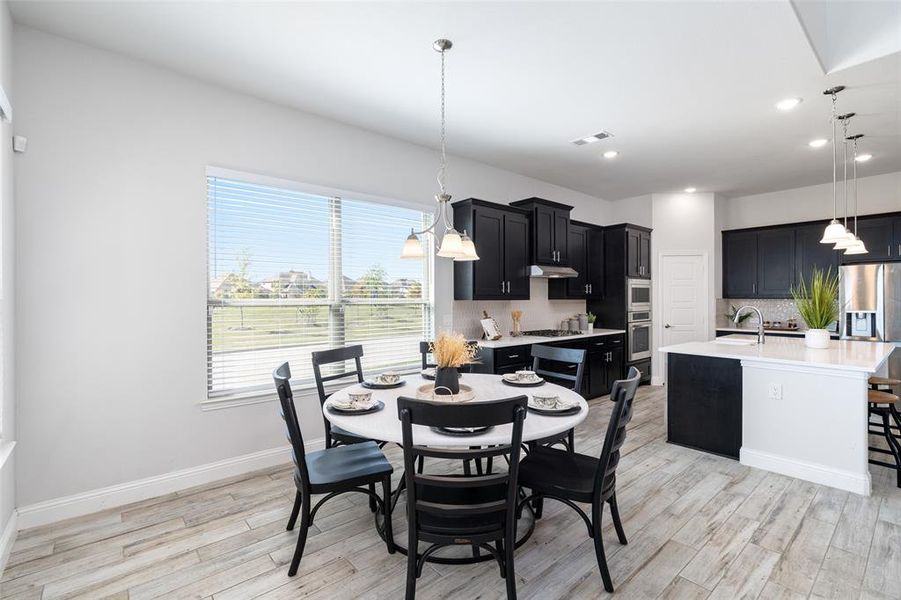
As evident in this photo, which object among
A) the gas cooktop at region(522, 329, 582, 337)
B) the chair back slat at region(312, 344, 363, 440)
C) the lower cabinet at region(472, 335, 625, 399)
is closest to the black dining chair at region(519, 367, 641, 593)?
the chair back slat at region(312, 344, 363, 440)

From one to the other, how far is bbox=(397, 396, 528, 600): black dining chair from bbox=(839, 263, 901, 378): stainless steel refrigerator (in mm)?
6032

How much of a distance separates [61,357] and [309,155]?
2323 millimetres

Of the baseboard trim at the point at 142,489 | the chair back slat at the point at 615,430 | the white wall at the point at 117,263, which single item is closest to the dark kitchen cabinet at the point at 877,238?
the chair back slat at the point at 615,430

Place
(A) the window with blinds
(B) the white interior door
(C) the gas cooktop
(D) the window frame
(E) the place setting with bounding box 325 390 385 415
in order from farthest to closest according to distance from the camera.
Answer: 1. (B) the white interior door
2. (C) the gas cooktop
3. (A) the window with blinds
4. (D) the window frame
5. (E) the place setting with bounding box 325 390 385 415

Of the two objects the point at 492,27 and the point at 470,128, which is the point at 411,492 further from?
the point at 470,128

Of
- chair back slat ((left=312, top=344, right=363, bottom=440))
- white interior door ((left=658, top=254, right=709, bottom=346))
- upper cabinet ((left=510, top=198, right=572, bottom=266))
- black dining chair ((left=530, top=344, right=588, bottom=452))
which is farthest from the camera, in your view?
white interior door ((left=658, top=254, right=709, bottom=346))

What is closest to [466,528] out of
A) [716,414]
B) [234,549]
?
[234,549]

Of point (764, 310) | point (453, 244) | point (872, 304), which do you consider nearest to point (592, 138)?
point (453, 244)

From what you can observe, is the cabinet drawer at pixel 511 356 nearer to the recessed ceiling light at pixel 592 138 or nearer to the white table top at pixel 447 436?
the white table top at pixel 447 436

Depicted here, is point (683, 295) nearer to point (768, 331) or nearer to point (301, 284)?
point (768, 331)

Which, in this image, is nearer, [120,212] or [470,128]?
[120,212]

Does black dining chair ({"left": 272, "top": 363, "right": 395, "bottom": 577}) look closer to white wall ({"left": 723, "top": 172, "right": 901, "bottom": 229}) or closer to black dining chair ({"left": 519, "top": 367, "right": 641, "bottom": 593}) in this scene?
black dining chair ({"left": 519, "top": 367, "right": 641, "bottom": 593})

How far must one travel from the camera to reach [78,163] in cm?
271

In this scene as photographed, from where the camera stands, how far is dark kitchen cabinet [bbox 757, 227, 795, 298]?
618cm
